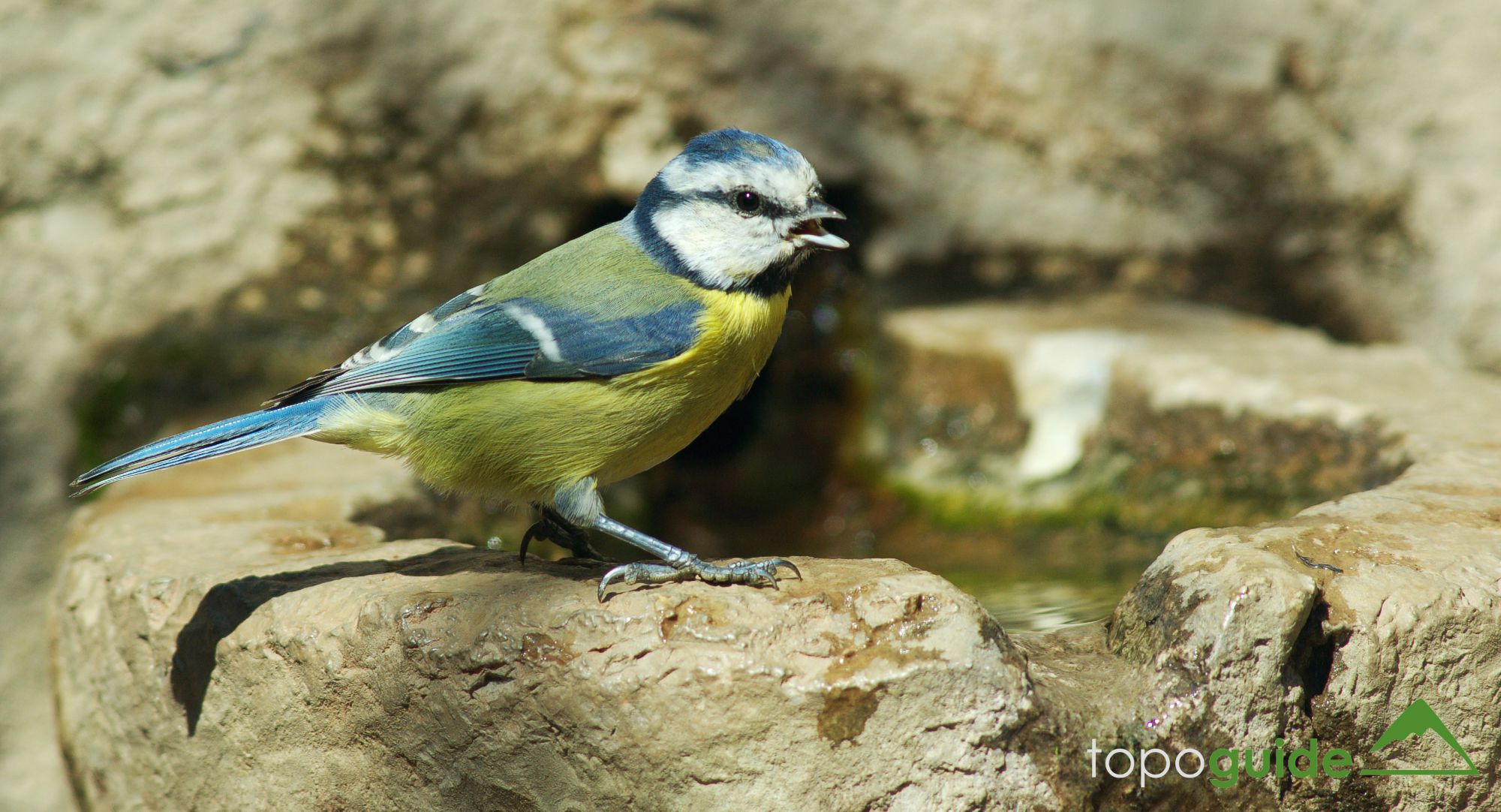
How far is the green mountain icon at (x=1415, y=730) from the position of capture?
2.37m

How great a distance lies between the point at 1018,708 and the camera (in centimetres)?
217

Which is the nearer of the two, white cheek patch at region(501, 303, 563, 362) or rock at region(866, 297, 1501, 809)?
rock at region(866, 297, 1501, 809)

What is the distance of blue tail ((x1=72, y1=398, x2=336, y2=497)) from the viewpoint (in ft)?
8.91

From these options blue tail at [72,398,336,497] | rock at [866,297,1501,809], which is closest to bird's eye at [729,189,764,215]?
blue tail at [72,398,336,497]

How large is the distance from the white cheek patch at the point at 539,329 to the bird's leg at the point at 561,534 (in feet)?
1.62

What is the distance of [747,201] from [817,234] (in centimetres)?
19

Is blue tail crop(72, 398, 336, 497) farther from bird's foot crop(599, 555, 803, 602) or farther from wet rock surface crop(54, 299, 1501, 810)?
bird's foot crop(599, 555, 803, 602)

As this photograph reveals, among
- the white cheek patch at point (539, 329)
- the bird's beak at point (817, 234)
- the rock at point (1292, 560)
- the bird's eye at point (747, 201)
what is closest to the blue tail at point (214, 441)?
the white cheek patch at point (539, 329)

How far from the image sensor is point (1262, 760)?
2.28 meters

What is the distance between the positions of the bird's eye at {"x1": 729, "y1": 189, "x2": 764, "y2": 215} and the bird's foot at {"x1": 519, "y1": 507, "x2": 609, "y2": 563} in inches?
35.5

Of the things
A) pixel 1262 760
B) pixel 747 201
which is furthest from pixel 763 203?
pixel 1262 760

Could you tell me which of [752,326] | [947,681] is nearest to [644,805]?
[947,681]

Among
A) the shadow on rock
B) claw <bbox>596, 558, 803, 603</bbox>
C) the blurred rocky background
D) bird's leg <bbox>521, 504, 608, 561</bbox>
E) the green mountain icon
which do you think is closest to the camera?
the green mountain icon

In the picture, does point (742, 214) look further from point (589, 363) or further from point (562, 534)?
point (562, 534)
